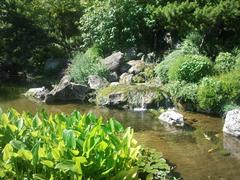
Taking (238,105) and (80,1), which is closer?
(238,105)

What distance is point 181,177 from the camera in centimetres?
779

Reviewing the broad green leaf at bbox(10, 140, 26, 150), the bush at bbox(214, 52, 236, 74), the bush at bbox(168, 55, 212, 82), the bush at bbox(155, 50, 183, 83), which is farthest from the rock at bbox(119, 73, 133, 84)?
the broad green leaf at bbox(10, 140, 26, 150)

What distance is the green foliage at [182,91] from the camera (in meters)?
12.7

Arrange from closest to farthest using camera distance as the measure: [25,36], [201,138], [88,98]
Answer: [201,138] → [88,98] → [25,36]

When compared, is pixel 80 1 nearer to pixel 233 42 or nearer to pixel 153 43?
pixel 153 43

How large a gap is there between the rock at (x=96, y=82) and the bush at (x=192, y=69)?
2626 mm

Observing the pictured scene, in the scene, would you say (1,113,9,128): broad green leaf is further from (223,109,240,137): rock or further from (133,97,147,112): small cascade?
(133,97,147,112): small cascade

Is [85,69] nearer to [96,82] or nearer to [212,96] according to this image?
[96,82]

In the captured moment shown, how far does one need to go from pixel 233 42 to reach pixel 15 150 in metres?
11.9

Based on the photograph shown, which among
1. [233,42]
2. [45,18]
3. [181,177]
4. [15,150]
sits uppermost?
[45,18]

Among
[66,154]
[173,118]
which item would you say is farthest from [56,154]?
[173,118]

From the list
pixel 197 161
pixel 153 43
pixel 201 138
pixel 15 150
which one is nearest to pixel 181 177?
pixel 197 161

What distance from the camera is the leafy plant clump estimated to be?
486cm

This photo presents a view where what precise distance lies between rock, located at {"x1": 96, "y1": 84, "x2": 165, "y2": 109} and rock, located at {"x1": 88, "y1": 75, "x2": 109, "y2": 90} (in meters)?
1.01
